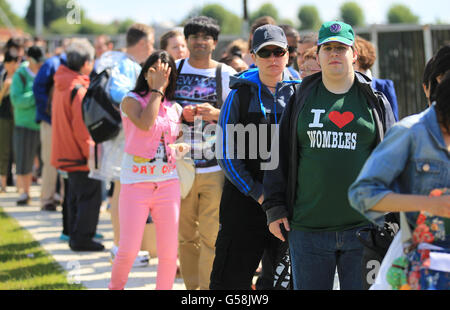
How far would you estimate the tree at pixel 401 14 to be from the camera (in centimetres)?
13800

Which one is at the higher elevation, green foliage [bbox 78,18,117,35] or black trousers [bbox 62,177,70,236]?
green foliage [bbox 78,18,117,35]

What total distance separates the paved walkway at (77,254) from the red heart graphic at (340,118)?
10.3 feet

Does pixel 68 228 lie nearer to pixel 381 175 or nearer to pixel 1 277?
pixel 1 277

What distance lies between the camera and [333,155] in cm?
369

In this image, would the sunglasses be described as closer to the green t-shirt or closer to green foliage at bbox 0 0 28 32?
the green t-shirt

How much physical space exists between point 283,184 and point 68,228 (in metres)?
5.20

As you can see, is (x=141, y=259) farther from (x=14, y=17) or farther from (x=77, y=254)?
(x=14, y=17)

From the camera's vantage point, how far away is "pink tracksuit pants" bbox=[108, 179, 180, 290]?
208 inches

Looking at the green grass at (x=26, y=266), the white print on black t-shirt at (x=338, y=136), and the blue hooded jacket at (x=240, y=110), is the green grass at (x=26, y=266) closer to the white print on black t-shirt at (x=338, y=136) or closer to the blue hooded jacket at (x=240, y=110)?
the blue hooded jacket at (x=240, y=110)

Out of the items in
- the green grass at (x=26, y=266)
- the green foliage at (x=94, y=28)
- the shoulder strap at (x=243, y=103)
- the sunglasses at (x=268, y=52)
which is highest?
the green foliage at (x=94, y=28)

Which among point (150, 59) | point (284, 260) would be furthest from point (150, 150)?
point (284, 260)
